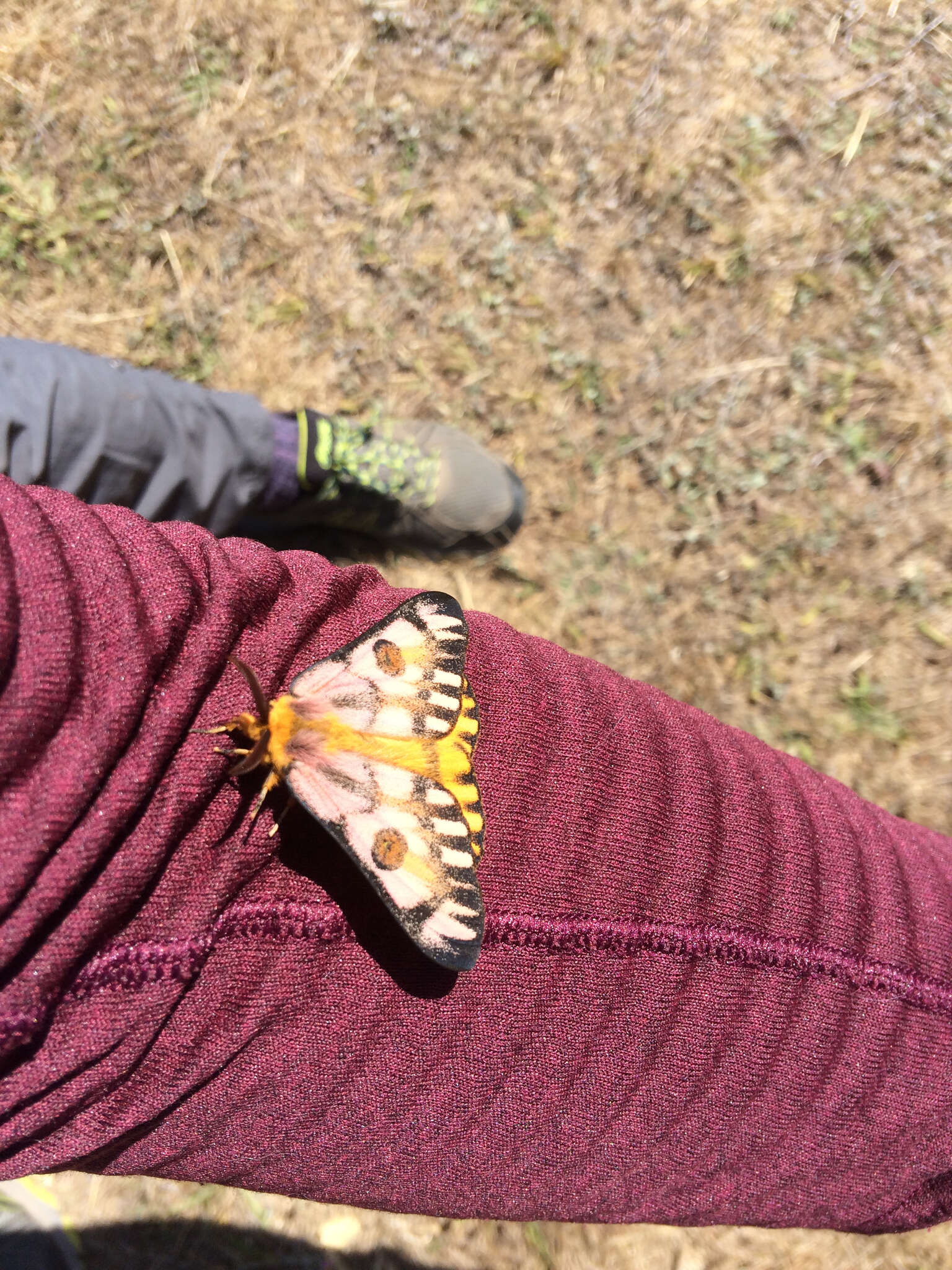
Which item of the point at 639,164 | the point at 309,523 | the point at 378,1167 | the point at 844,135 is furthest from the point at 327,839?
the point at 844,135

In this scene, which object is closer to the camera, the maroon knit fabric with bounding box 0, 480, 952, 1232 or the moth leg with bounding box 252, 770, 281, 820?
the maroon knit fabric with bounding box 0, 480, 952, 1232

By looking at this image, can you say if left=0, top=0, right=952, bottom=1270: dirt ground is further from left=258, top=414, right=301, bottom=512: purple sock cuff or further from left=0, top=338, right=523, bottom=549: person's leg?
left=258, top=414, right=301, bottom=512: purple sock cuff

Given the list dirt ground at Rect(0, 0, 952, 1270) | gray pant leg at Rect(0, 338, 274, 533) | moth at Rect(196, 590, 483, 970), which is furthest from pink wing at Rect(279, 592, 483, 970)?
dirt ground at Rect(0, 0, 952, 1270)

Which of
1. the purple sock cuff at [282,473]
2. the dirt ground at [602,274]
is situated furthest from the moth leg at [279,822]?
the dirt ground at [602,274]

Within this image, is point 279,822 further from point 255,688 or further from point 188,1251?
point 188,1251

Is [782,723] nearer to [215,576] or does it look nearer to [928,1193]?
[928,1193]

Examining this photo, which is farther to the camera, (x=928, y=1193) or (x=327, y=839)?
(x=928, y=1193)
